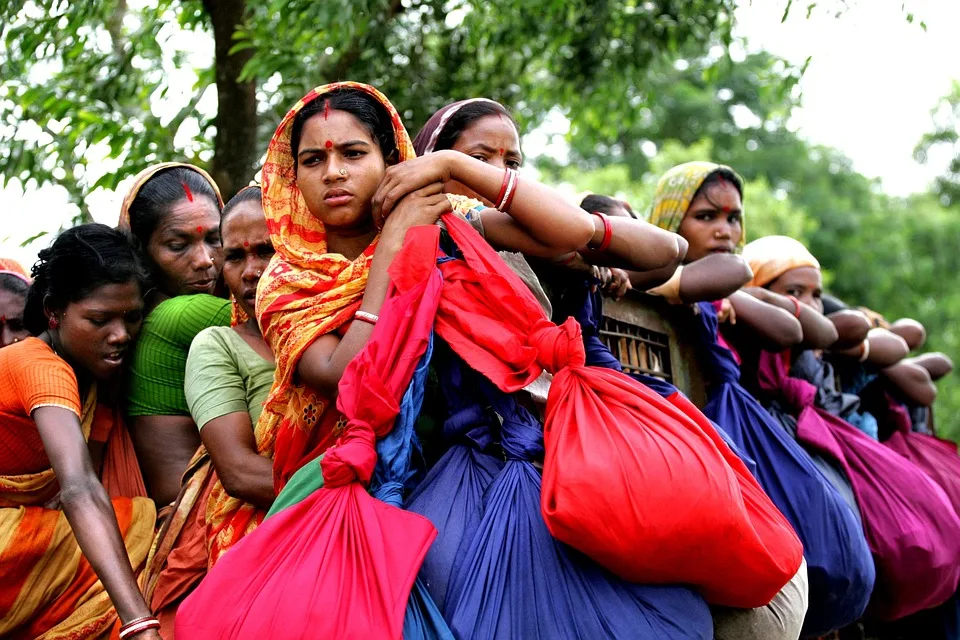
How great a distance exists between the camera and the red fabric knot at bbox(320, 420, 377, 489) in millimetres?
2133

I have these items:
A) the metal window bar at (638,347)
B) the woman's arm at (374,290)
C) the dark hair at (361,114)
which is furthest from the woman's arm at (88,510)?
the metal window bar at (638,347)

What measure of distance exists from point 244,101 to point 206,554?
3.34 meters

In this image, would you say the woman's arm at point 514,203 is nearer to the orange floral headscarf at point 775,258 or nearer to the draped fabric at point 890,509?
the draped fabric at point 890,509

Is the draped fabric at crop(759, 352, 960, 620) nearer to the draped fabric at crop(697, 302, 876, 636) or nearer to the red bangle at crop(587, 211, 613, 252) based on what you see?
the draped fabric at crop(697, 302, 876, 636)

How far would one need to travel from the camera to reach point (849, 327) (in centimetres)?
466

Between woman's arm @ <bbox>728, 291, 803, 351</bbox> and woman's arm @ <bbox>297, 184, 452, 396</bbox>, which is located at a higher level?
woman's arm @ <bbox>297, 184, 452, 396</bbox>

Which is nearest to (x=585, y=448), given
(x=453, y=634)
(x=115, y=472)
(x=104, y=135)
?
(x=453, y=634)

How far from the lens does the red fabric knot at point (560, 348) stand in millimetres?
2217

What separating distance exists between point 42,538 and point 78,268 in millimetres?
773

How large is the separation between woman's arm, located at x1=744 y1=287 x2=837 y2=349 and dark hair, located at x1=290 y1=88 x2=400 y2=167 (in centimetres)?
186

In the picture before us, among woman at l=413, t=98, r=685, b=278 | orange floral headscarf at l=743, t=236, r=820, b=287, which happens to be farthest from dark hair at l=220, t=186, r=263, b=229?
orange floral headscarf at l=743, t=236, r=820, b=287

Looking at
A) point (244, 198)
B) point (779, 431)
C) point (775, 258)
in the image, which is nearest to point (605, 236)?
point (779, 431)

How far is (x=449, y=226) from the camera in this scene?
2.43m

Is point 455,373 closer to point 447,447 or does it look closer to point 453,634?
point 447,447
